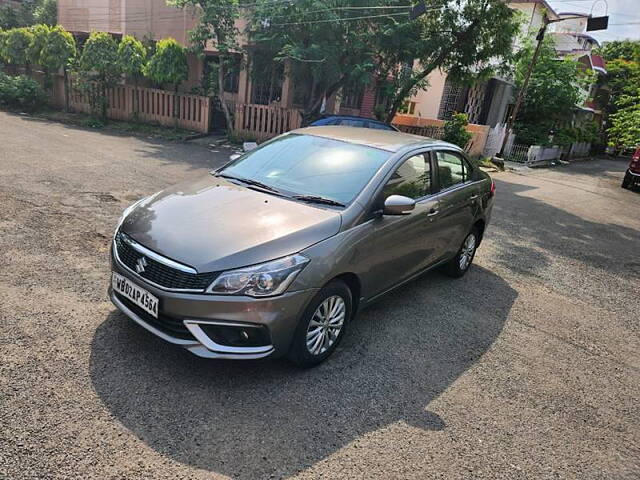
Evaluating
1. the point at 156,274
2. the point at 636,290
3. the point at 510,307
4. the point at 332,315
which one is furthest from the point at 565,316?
the point at 156,274

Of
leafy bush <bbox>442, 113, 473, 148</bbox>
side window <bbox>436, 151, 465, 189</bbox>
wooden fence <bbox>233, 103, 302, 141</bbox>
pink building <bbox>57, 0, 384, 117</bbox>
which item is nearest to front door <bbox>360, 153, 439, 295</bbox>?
side window <bbox>436, 151, 465, 189</bbox>


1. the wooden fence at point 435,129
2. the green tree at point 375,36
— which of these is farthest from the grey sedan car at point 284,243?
the wooden fence at point 435,129

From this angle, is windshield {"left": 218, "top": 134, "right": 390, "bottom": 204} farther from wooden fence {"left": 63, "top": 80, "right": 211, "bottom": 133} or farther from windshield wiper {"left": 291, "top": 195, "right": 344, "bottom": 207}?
wooden fence {"left": 63, "top": 80, "right": 211, "bottom": 133}

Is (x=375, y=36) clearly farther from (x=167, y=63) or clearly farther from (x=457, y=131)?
(x=167, y=63)

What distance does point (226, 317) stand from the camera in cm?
280

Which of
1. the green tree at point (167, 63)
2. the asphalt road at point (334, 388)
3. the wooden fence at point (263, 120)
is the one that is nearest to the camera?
the asphalt road at point (334, 388)

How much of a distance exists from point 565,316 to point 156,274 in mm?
4228

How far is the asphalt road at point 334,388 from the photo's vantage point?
2.50 metres

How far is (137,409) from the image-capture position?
8.89 feet

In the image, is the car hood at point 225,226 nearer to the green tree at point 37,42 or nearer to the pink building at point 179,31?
the pink building at point 179,31

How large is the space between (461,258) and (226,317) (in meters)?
3.41

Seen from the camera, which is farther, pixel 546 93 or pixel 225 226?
pixel 546 93

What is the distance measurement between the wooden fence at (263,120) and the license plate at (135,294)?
39.1ft

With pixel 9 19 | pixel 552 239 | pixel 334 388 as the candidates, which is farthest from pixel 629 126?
pixel 9 19
